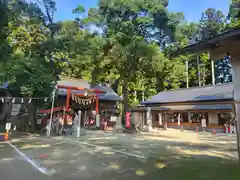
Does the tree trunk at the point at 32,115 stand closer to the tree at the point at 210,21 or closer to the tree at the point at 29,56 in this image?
the tree at the point at 29,56

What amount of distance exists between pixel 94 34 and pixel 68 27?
2.48 metres

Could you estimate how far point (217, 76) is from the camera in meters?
35.2

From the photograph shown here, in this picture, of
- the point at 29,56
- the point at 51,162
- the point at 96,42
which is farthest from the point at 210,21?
the point at 51,162

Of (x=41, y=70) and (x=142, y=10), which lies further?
(x=142, y=10)

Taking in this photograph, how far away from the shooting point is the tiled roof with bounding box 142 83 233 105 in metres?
19.1

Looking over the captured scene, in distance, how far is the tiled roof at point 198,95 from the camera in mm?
19138

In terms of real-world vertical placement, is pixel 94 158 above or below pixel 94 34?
below

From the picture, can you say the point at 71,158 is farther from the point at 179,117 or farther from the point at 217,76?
the point at 217,76

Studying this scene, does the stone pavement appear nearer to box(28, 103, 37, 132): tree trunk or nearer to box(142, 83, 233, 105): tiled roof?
box(28, 103, 37, 132): tree trunk

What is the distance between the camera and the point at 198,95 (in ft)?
70.7

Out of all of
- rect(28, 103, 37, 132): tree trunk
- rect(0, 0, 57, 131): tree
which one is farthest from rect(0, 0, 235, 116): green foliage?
rect(28, 103, 37, 132): tree trunk

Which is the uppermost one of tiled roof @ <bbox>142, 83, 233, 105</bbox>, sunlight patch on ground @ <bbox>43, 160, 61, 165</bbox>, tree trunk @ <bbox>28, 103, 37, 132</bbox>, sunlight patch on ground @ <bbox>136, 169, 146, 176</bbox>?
tiled roof @ <bbox>142, 83, 233, 105</bbox>

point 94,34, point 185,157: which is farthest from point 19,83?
point 185,157

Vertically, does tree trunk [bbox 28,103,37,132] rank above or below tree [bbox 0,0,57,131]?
below
